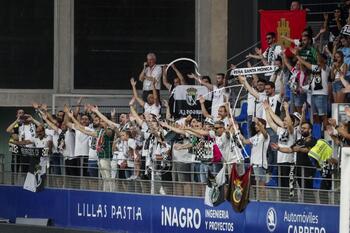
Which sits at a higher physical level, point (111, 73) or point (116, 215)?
point (111, 73)

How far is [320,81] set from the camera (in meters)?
25.6

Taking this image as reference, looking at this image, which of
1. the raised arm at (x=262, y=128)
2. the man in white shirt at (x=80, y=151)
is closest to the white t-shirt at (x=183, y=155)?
the raised arm at (x=262, y=128)

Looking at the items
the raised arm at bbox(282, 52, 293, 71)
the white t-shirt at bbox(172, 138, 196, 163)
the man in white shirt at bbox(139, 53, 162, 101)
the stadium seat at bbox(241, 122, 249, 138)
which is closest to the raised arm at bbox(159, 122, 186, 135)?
the white t-shirt at bbox(172, 138, 196, 163)

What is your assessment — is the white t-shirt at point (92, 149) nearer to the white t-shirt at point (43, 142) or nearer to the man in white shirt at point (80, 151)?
the man in white shirt at point (80, 151)

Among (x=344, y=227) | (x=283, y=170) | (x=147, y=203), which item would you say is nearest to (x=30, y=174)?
(x=147, y=203)

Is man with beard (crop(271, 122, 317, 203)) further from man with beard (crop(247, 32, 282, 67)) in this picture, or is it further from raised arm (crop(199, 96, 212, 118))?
man with beard (crop(247, 32, 282, 67))

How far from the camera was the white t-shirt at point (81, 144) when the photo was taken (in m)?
28.6

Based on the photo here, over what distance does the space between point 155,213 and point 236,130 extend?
2.96 m

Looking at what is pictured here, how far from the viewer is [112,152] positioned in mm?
27750

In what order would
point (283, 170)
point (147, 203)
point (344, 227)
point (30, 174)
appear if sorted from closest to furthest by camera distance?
point (344, 227) → point (283, 170) → point (147, 203) → point (30, 174)

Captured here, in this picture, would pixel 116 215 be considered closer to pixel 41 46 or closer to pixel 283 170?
pixel 283 170

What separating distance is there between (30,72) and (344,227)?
24699 mm

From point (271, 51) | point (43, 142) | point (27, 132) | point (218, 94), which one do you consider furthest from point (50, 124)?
point (271, 51)

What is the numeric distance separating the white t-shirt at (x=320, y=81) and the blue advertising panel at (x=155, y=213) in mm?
3279
